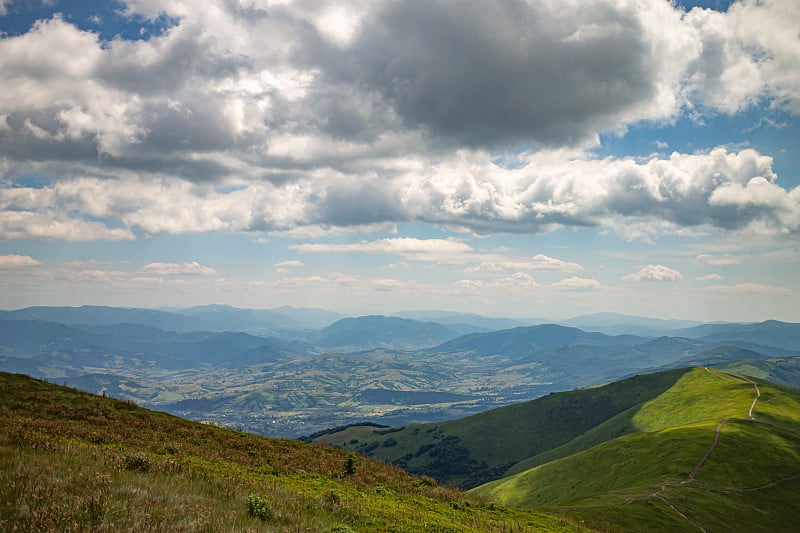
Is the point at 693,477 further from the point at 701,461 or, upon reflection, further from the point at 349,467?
the point at 349,467

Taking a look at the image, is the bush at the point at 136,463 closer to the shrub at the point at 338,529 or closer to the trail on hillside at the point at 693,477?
the shrub at the point at 338,529

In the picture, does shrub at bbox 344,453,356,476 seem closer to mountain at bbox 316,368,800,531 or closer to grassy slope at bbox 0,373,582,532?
grassy slope at bbox 0,373,582,532

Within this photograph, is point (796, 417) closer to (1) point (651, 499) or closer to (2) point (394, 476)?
(1) point (651, 499)

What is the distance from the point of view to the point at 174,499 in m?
12.1

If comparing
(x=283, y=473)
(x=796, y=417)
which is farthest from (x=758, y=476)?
(x=283, y=473)

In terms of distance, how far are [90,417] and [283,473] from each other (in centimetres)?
1570

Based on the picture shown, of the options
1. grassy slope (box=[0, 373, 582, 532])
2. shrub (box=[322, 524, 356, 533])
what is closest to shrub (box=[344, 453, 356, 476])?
grassy slope (box=[0, 373, 582, 532])

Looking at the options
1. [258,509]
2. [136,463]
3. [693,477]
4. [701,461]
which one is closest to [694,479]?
[693,477]

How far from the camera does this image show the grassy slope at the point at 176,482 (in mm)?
9852

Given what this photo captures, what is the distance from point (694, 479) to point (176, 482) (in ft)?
305

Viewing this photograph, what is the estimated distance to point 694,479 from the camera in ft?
260

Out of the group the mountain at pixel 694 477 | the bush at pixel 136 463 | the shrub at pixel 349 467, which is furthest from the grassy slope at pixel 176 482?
the mountain at pixel 694 477

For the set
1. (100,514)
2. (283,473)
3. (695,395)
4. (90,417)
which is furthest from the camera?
(695,395)

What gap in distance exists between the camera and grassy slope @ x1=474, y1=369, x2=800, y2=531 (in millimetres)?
58812
